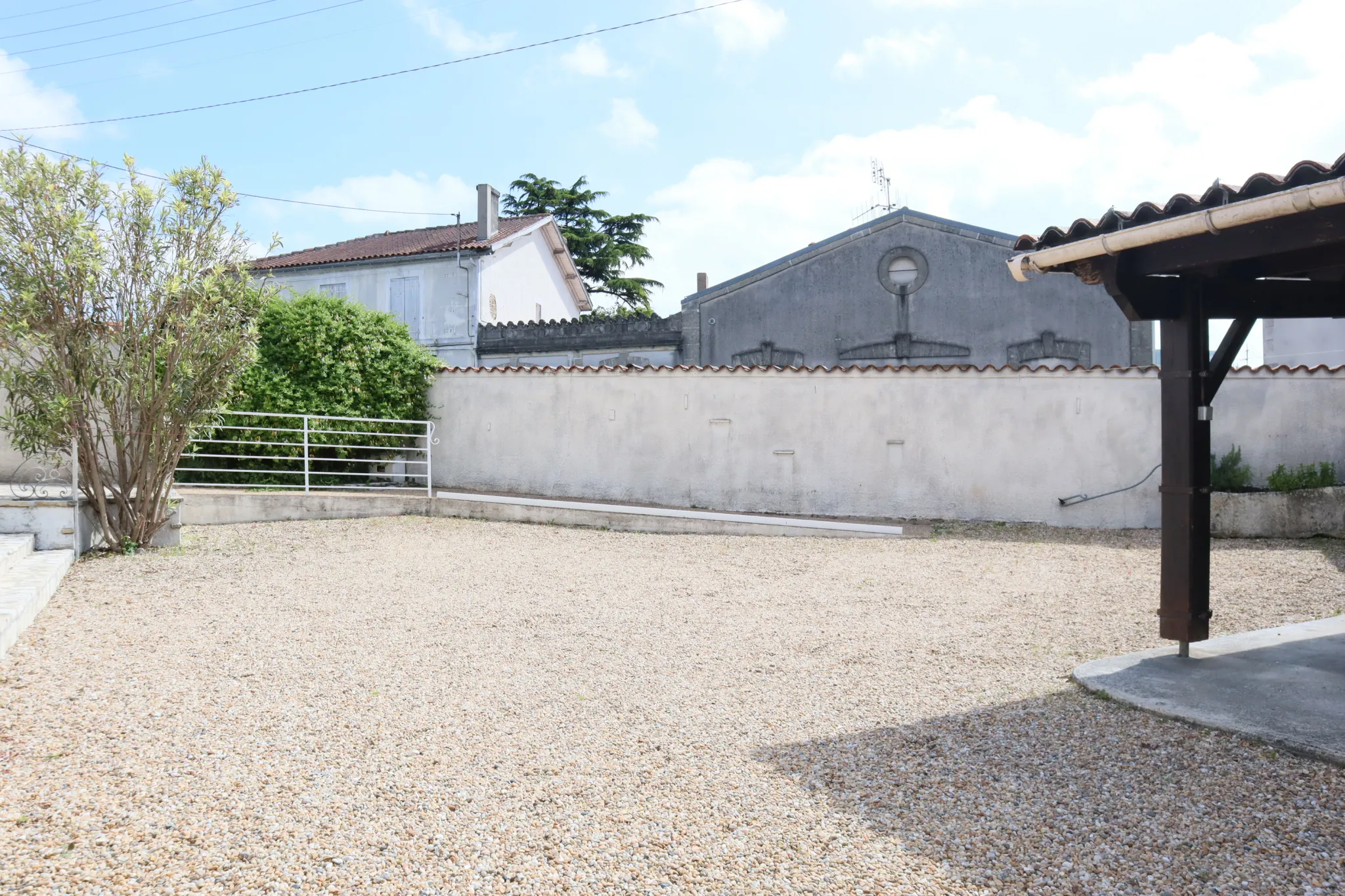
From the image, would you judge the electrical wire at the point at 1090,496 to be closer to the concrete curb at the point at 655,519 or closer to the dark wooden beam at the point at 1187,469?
the concrete curb at the point at 655,519

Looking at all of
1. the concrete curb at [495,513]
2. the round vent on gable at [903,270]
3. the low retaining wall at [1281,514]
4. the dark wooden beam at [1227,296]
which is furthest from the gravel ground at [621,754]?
the round vent on gable at [903,270]

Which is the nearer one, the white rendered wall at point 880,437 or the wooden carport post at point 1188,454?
the wooden carport post at point 1188,454

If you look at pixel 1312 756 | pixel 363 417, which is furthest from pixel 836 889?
pixel 363 417

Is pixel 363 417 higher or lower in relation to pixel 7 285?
lower

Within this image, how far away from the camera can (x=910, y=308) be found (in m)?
18.5

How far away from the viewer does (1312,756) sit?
132 inches

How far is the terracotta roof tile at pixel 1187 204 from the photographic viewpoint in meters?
→ 3.60

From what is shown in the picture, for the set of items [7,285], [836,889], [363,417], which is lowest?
[836,889]

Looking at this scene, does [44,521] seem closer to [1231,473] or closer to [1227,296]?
[1227,296]

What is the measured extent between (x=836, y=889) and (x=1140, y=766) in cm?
156

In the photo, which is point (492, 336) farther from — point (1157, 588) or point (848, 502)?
point (1157, 588)

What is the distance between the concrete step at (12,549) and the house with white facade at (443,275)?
537 inches

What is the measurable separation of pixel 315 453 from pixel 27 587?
7.14 m

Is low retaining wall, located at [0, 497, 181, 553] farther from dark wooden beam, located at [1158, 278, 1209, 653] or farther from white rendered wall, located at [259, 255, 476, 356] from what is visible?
white rendered wall, located at [259, 255, 476, 356]
